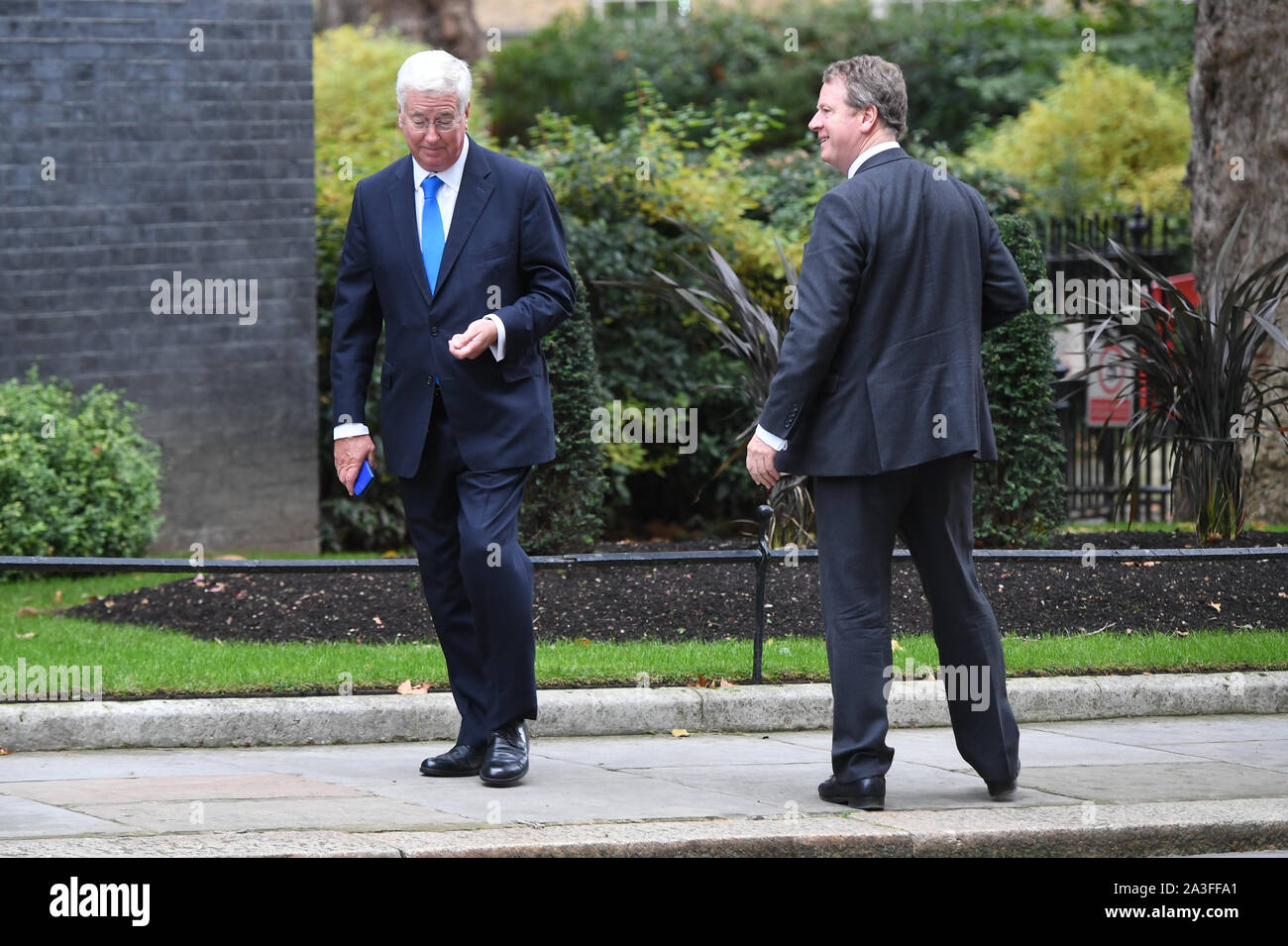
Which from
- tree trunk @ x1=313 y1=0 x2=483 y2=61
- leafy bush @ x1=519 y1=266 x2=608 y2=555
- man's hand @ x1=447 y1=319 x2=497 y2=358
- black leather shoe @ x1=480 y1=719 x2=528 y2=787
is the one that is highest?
tree trunk @ x1=313 y1=0 x2=483 y2=61

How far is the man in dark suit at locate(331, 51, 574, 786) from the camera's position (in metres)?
5.22

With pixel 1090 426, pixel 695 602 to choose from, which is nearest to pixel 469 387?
pixel 695 602

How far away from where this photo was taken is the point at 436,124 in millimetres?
5230

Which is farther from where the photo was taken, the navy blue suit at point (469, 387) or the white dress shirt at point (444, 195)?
the white dress shirt at point (444, 195)

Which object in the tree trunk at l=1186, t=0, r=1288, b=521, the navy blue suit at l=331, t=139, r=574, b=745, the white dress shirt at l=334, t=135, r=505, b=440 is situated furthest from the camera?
the tree trunk at l=1186, t=0, r=1288, b=521

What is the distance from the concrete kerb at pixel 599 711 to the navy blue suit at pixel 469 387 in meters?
0.74

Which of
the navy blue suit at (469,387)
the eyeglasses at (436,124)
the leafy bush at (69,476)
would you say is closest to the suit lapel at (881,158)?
the navy blue suit at (469,387)

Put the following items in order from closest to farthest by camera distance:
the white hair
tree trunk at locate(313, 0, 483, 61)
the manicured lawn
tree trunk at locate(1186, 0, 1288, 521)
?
the white hair, the manicured lawn, tree trunk at locate(1186, 0, 1288, 521), tree trunk at locate(313, 0, 483, 61)

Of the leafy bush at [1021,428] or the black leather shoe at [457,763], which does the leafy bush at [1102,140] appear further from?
the black leather shoe at [457,763]

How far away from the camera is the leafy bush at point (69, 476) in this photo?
9.44 meters

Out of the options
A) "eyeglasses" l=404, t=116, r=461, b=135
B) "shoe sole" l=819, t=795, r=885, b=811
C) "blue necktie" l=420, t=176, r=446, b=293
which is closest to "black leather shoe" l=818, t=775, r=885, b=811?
"shoe sole" l=819, t=795, r=885, b=811

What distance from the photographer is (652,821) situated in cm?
474

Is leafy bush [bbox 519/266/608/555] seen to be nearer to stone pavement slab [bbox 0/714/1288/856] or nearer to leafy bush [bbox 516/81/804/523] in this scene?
stone pavement slab [bbox 0/714/1288/856]

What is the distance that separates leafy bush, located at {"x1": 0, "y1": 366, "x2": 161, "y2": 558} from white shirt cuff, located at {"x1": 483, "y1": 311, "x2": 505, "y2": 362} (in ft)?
16.6
